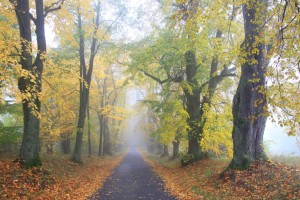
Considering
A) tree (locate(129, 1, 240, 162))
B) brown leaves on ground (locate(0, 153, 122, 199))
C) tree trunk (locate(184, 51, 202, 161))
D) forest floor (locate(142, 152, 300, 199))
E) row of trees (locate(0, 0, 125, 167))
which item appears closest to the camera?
forest floor (locate(142, 152, 300, 199))


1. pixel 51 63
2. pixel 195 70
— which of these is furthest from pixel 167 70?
pixel 51 63

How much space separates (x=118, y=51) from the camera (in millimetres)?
20172

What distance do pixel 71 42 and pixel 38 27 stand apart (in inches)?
249

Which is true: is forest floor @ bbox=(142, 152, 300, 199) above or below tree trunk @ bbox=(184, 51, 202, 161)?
below

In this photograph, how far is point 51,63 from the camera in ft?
39.0

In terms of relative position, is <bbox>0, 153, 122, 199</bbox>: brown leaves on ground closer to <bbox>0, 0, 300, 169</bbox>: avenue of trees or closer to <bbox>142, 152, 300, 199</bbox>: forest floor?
<bbox>0, 0, 300, 169</bbox>: avenue of trees

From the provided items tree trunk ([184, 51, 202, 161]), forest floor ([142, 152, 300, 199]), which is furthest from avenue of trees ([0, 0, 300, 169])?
forest floor ([142, 152, 300, 199])

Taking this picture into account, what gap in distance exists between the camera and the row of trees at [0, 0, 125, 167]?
10.9 m

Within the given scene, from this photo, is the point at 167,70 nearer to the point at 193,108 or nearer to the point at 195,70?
the point at 195,70

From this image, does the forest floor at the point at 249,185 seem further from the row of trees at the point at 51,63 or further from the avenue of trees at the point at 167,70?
the row of trees at the point at 51,63

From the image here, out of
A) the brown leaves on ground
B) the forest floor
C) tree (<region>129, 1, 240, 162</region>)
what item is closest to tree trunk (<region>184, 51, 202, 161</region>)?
tree (<region>129, 1, 240, 162</region>)

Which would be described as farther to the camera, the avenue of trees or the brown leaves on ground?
the avenue of trees

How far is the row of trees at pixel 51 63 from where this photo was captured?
35.7 feet

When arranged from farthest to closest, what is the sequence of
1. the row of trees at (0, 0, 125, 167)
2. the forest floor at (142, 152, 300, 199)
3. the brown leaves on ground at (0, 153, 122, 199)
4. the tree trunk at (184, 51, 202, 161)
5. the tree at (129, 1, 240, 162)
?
the tree trunk at (184, 51, 202, 161) → the tree at (129, 1, 240, 162) → the row of trees at (0, 0, 125, 167) → the brown leaves on ground at (0, 153, 122, 199) → the forest floor at (142, 152, 300, 199)
